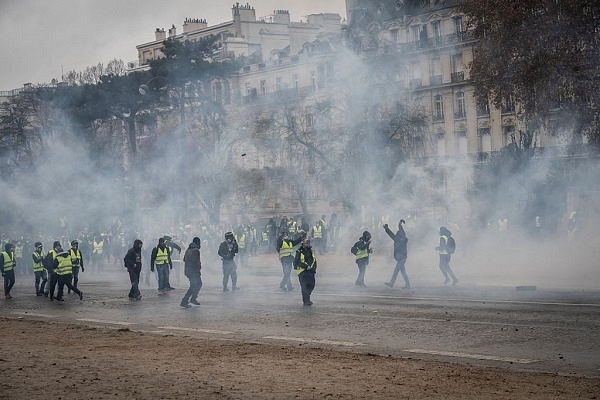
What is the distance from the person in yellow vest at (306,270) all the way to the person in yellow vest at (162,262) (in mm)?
6679

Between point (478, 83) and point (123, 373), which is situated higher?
point (478, 83)

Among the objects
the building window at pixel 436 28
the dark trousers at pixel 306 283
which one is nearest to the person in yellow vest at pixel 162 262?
the dark trousers at pixel 306 283

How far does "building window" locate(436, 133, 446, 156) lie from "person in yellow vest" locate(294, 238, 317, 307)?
39855 millimetres

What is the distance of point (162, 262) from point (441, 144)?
3825cm

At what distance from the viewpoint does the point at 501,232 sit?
3694 cm

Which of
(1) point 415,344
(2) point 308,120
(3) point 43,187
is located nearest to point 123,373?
(1) point 415,344

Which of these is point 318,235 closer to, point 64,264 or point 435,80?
point 64,264

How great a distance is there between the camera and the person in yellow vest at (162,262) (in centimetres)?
2795

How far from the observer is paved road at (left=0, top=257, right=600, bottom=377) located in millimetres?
14656

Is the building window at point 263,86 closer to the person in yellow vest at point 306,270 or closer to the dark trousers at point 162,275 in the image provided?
the dark trousers at point 162,275

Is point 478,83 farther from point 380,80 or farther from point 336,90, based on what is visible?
point 336,90

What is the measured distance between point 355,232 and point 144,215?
15383 millimetres

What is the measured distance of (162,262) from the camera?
92.3 ft

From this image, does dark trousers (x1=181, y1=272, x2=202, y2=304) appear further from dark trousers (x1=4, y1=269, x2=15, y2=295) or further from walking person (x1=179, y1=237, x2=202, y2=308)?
dark trousers (x1=4, y1=269, x2=15, y2=295)
